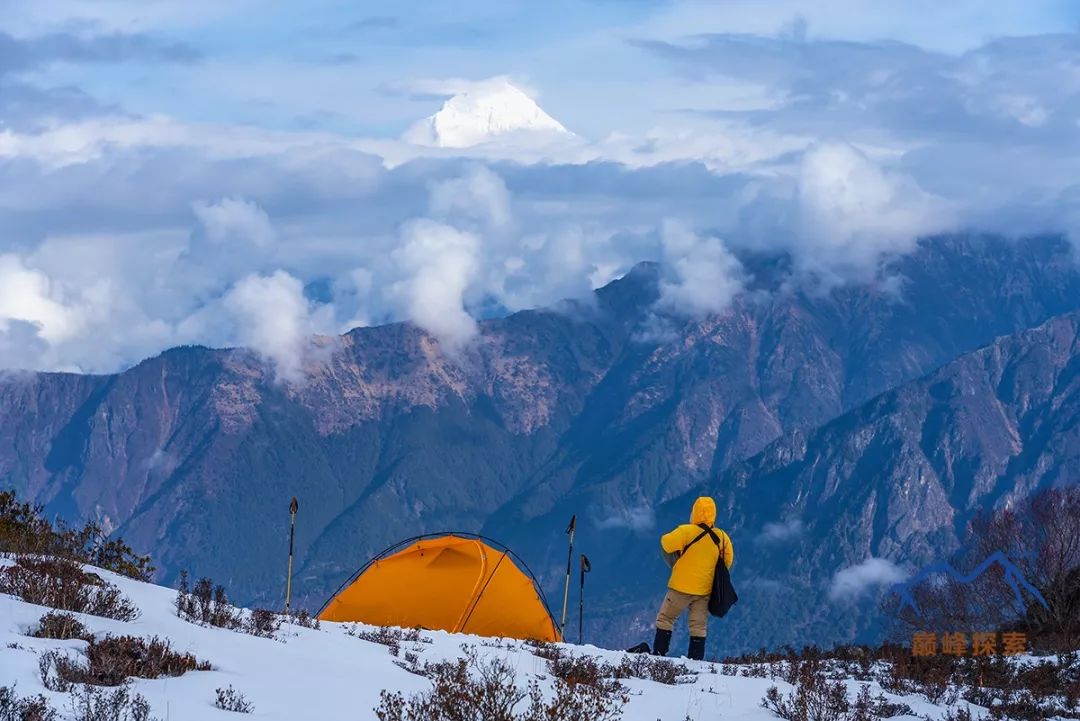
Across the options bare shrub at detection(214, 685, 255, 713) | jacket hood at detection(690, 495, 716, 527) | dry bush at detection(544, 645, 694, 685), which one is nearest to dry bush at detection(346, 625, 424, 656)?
dry bush at detection(544, 645, 694, 685)

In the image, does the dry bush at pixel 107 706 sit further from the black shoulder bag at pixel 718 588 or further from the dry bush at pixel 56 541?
the black shoulder bag at pixel 718 588

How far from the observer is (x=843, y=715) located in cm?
1706

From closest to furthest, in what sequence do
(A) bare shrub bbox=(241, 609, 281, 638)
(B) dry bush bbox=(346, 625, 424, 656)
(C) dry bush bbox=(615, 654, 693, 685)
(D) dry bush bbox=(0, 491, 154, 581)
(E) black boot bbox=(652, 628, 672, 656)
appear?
(A) bare shrub bbox=(241, 609, 281, 638), (C) dry bush bbox=(615, 654, 693, 685), (B) dry bush bbox=(346, 625, 424, 656), (D) dry bush bbox=(0, 491, 154, 581), (E) black boot bbox=(652, 628, 672, 656)

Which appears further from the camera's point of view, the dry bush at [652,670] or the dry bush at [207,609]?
the dry bush at [652,670]

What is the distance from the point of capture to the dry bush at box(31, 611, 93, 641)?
50.1 feet

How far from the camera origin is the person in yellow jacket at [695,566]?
85.0ft

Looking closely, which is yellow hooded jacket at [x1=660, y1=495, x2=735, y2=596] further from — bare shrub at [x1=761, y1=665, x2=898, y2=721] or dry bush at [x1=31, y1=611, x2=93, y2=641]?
dry bush at [x1=31, y1=611, x2=93, y2=641]

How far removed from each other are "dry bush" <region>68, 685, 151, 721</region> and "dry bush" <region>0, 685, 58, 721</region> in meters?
0.26

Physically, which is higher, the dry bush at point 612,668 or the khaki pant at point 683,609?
the khaki pant at point 683,609

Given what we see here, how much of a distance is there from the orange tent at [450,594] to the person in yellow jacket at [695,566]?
6675 mm

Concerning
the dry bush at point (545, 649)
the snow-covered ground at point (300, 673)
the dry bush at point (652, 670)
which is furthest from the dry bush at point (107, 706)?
the dry bush at point (545, 649)

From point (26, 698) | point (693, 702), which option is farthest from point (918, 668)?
point (26, 698)

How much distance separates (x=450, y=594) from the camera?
108 feet

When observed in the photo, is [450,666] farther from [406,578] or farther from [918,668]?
[406,578]
